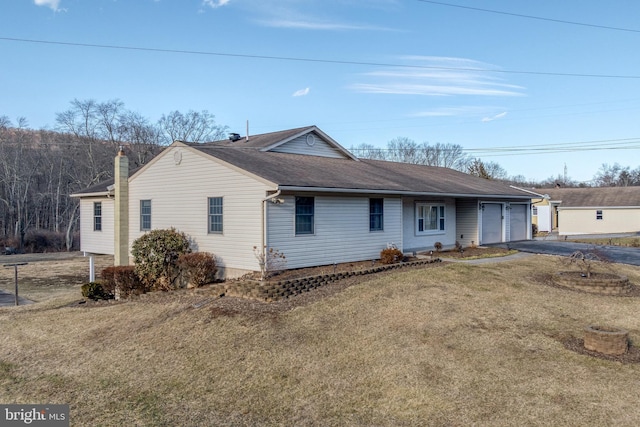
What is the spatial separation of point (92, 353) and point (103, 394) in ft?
7.07

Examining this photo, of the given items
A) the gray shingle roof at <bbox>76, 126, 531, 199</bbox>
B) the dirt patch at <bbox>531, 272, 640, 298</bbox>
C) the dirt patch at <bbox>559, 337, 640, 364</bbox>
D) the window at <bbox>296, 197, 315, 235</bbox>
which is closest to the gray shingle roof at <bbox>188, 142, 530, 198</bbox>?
the gray shingle roof at <bbox>76, 126, 531, 199</bbox>

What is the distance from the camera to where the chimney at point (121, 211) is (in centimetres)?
1755

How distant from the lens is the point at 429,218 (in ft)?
65.1

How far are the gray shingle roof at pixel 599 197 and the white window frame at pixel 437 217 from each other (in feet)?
86.5

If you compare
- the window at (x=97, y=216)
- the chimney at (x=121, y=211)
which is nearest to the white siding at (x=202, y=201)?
the chimney at (x=121, y=211)

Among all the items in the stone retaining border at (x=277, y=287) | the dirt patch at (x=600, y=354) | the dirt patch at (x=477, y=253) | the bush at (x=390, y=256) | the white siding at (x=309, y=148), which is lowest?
the dirt patch at (x=600, y=354)

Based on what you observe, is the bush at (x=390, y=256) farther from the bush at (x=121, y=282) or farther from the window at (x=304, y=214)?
the bush at (x=121, y=282)

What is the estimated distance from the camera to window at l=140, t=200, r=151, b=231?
17656 mm

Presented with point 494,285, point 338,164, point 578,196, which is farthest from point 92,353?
point 578,196

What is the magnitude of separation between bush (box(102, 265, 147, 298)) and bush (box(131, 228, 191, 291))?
22 cm

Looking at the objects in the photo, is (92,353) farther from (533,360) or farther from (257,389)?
(533,360)

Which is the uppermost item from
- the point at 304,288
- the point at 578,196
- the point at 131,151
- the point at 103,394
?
the point at 131,151

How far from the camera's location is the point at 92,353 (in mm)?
8672

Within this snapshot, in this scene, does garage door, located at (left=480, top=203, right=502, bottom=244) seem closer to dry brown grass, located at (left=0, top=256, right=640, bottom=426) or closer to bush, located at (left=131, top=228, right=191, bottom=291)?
dry brown grass, located at (left=0, top=256, right=640, bottom=426)
